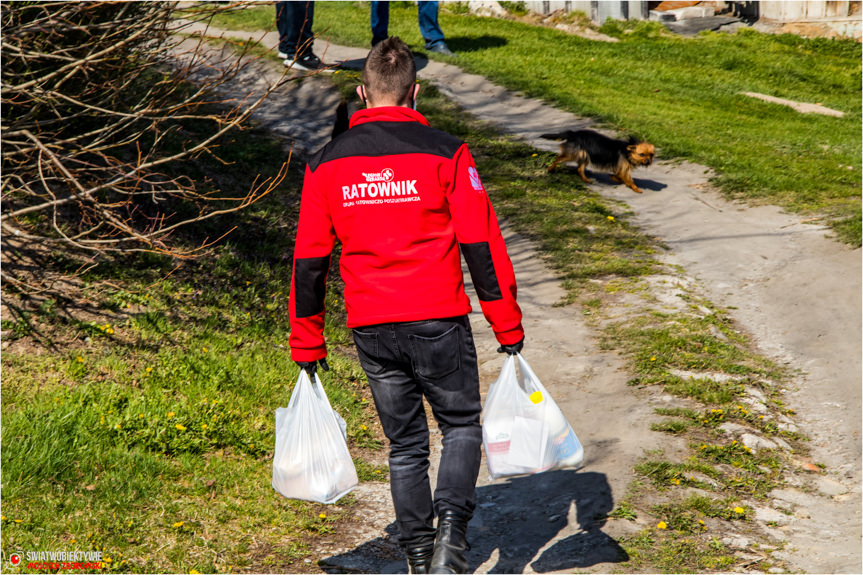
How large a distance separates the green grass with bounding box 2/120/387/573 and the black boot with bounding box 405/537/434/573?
2.72 feet

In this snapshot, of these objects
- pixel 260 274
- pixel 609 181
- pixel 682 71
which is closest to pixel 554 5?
pixel 682 71

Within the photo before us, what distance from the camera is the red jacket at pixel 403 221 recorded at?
3.08 meters

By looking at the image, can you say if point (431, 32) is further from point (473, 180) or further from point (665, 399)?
point (473, 180)

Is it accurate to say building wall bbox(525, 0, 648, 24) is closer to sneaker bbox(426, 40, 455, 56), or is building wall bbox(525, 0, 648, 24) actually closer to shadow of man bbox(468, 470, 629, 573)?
sneaker bbox(426, 40, 455, 56)

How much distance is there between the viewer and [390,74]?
321 cm

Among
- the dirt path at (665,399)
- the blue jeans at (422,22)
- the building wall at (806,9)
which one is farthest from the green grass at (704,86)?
the dirt path at (665,399)

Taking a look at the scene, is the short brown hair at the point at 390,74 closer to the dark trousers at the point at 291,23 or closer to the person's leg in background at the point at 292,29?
the person's leg in background at the point at 292,29

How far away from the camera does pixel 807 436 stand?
514 centimetres

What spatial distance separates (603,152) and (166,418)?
7002mm

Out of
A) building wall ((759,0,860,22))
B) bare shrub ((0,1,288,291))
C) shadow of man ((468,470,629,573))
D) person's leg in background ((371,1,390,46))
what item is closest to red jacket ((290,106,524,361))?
shadow of man ((468,470,629,573))

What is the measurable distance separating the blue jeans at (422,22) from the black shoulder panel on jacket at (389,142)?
1223 cm

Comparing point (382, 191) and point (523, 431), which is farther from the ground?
point (382, 191)

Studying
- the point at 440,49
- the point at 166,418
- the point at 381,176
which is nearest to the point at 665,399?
the point at 381,176

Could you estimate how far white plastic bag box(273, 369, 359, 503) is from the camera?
3.38m
